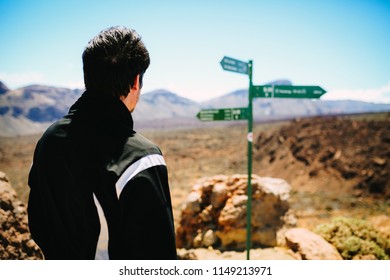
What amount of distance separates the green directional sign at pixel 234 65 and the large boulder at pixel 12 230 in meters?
3.21

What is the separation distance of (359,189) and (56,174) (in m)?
14.1

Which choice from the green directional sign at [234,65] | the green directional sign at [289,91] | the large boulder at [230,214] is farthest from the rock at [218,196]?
the green directional sign at [234,65]

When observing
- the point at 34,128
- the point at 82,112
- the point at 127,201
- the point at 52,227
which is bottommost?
the point at 34,128

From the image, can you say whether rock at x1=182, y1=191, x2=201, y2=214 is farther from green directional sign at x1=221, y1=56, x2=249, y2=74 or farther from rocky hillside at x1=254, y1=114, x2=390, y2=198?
rocky hillside at x1=254, y1=114, x2=390, y2=198

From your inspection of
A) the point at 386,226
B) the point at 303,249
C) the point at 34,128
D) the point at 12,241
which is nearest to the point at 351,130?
the point at 386,226

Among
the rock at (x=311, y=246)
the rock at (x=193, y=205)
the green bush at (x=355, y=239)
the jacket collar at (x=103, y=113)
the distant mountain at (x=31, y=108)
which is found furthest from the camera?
the distant mountain at (x=31, y=108)

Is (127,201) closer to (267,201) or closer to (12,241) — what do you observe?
(12,241)

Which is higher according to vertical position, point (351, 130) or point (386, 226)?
point (351, 130)

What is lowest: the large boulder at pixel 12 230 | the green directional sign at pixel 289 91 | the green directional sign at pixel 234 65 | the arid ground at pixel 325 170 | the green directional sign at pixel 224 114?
the arid ground at pixel 325 170

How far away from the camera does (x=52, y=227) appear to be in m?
1.33

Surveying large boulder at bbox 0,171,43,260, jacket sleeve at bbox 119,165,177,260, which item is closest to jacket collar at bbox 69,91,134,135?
jacket sleeve at bbox 119,165,177,260

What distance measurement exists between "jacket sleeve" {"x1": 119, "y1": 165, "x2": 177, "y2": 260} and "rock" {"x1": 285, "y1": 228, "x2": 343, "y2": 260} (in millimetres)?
3902

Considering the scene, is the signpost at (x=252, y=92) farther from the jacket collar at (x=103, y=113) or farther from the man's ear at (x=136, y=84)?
the jacket collar at (x=103, y=113)

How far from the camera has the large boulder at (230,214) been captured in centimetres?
604
